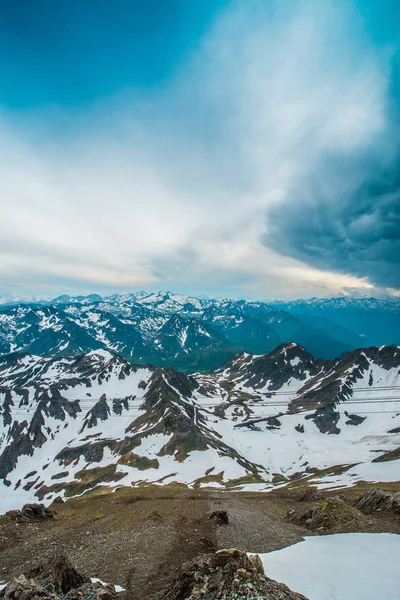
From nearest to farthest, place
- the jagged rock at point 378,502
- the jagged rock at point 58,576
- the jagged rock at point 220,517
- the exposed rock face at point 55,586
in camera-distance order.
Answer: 1. the exposed rock face at point 55,586
2. the jagged rock at point 58,576
3. the jagged rock at point 378,502
4. the jagged rock at point 220,517

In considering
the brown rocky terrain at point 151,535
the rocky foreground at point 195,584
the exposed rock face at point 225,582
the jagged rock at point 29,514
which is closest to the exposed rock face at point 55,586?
the rocky foreground at point 195,584

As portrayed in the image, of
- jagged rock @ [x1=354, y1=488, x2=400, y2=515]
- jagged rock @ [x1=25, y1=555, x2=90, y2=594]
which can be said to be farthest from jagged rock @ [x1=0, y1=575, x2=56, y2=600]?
jagged rock @ [x1=354, y1=488, x2=400, y2=515]

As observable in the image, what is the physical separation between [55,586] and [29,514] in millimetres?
28729

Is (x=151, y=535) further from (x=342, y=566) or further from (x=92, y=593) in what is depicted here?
(x=342, y=566)

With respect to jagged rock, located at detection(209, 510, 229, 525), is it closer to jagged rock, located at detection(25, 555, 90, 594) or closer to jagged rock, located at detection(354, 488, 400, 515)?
jagged rock, located at detection(354, 488, 400, 515)

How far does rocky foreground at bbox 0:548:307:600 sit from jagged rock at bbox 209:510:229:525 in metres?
19.6

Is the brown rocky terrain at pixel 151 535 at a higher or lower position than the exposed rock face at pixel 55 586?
lower

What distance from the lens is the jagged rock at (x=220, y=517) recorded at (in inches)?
1447

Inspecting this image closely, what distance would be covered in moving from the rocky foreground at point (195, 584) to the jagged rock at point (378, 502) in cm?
2612

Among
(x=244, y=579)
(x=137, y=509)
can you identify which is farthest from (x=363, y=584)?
(x=137, y=509)

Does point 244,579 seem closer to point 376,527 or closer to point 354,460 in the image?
point 376,527

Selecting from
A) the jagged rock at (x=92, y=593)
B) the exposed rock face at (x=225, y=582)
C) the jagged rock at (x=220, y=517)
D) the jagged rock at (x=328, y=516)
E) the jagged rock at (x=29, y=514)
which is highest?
the exposed rock face at (x=225, y=582)

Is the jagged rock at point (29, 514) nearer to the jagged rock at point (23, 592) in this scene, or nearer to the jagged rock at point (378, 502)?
the jagged rock at point (23, 592)

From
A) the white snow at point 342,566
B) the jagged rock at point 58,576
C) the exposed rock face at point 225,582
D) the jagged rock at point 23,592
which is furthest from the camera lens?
the jagged rock at point 58,576
